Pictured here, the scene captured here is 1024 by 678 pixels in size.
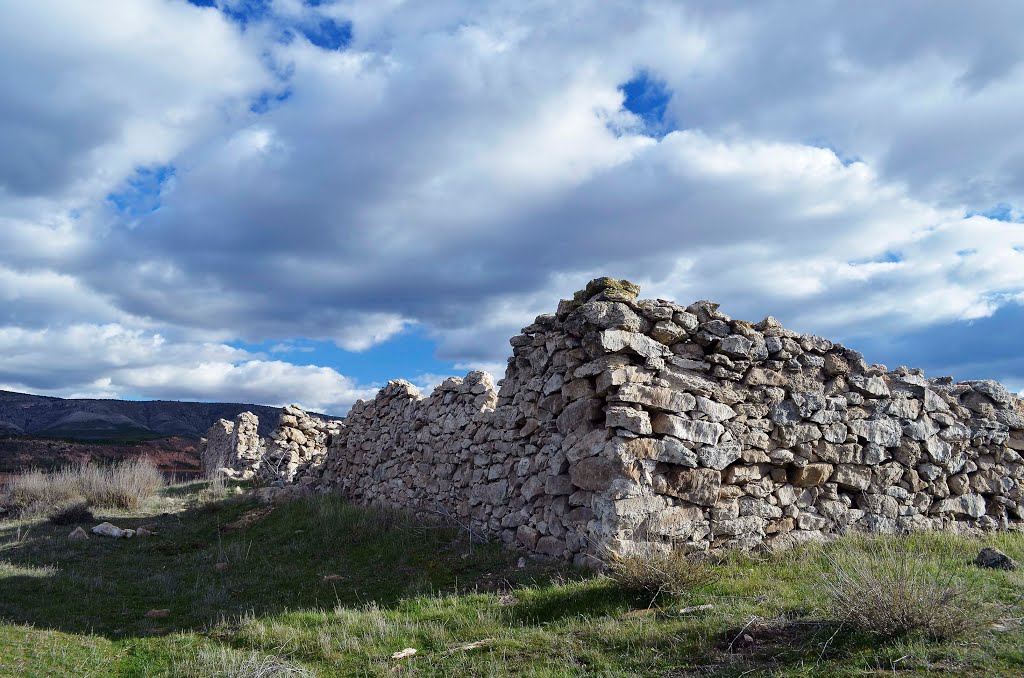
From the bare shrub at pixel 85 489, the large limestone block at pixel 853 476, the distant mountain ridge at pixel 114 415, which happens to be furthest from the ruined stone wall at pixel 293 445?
the distant mountain ridge at pixel 114 415

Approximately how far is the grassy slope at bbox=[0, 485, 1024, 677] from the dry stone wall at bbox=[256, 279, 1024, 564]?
0.56 m

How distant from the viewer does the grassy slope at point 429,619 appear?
4.70m

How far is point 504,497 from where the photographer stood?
9195 mm

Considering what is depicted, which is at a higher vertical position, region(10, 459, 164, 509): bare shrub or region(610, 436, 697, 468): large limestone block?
region(610, 436, 697, 468): large limestone block

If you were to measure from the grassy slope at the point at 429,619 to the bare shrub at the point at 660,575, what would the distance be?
128 mm

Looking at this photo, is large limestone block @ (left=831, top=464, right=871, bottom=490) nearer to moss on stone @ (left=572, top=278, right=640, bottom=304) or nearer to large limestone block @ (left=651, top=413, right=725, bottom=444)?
large limestone block @ (left=651, top=413, right=725, bottom=444)

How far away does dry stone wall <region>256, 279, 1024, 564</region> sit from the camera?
7.31 meters

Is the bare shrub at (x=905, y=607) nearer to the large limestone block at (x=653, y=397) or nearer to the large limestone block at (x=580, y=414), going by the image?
the large limestone block at (x=653, y=397)

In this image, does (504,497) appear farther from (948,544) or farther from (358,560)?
(948,544)

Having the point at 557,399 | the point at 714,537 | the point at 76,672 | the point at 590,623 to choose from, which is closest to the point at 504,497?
the point at 557,399

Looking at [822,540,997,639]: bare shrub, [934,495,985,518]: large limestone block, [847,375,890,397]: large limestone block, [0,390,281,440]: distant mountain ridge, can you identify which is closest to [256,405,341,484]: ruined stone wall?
[847,375,890,397]: large limestone block

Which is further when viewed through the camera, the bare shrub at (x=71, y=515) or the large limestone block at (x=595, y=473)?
the bare shrub at (x=71, y=515)

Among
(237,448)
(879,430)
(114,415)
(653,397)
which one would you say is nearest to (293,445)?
(237,448)

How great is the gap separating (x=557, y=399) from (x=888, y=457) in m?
4.02
